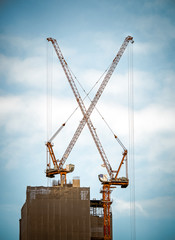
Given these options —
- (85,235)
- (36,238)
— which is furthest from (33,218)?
(85,235)

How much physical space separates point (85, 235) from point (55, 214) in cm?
1331

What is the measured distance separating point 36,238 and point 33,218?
286 inches

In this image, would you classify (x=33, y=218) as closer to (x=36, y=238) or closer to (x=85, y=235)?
(x=36, y=238)

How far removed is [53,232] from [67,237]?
537 cm

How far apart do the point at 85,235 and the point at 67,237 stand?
21.9 feet

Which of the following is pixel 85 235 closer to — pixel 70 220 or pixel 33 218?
pixel 70 220

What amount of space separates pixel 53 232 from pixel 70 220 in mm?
7569

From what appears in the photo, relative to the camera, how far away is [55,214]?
7869 inches

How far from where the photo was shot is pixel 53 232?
19750 cm

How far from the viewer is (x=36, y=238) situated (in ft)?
649

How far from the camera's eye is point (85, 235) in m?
199

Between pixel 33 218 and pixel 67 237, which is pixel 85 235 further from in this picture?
pixel 33 218

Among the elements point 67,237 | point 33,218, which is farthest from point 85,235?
point 33,218

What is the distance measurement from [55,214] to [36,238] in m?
10.9
